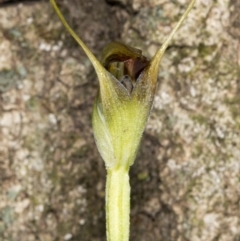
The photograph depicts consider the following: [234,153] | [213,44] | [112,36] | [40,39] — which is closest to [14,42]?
[40,39]

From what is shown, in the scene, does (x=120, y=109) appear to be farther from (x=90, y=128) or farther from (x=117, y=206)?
(x=90, y=128)

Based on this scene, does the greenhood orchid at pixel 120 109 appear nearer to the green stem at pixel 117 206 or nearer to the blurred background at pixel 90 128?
the green stem at pixel 117 206

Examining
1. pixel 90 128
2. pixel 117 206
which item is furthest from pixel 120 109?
pixel 90 128

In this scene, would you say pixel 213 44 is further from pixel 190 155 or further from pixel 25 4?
pixel 25 4

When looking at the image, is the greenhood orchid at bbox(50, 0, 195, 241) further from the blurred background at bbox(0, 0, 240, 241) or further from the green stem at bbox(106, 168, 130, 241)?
the blurred background at bbox(0, 0, 240, 241)

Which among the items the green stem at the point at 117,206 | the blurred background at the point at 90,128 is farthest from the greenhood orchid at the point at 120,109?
the blurred background at the point at 90,128

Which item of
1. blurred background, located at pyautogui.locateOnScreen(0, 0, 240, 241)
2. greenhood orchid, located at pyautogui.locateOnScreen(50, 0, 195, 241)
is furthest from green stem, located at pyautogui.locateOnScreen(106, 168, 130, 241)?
blurred background, located at pyautogui.locateOnScreen(0, 0, 240, 241)
